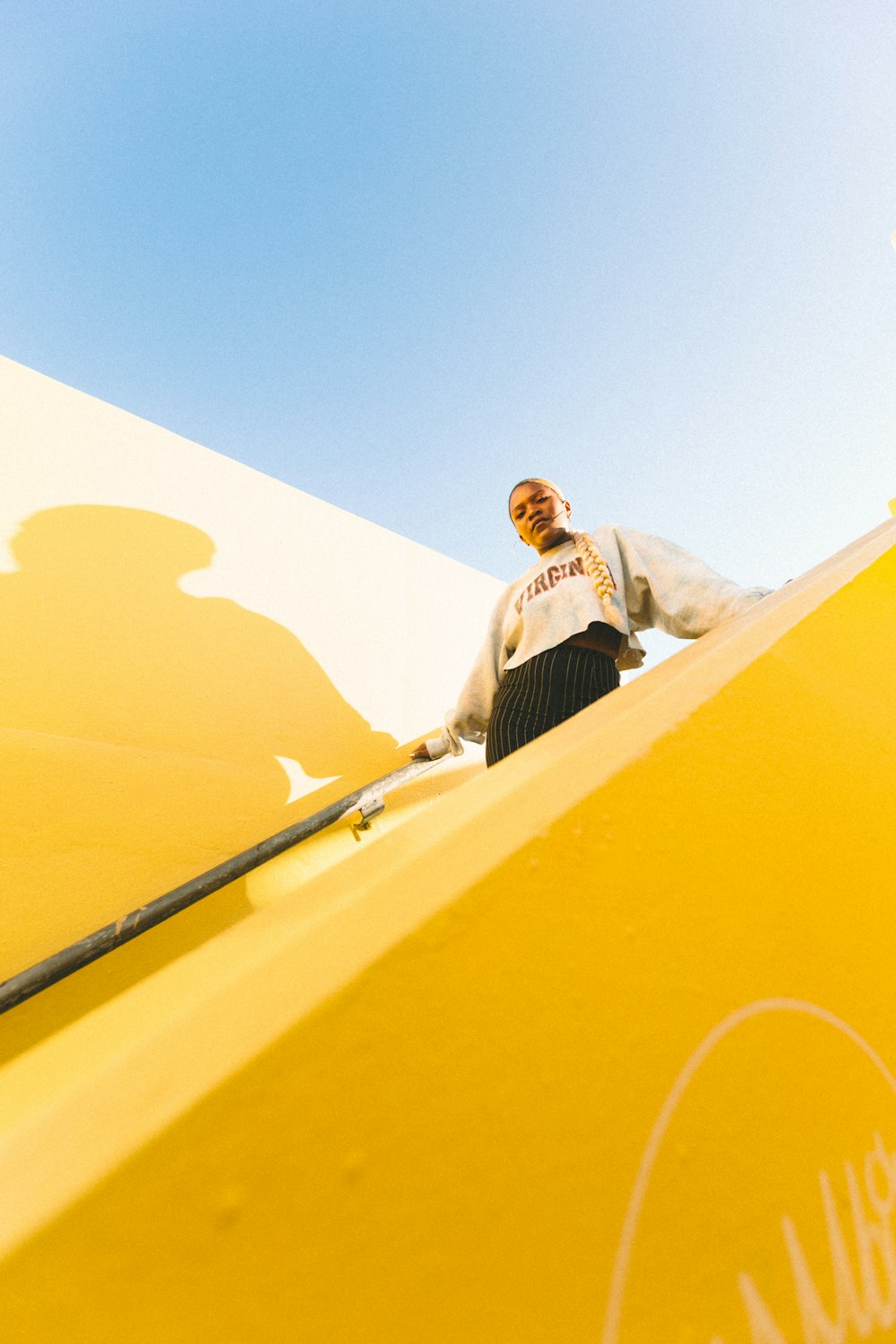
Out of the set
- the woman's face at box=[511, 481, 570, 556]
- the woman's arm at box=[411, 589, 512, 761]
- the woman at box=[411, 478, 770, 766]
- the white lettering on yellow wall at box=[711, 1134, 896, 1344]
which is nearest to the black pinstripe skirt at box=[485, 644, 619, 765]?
the woman at box=[411, 478, 770, 766]

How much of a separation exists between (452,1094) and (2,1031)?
821mm

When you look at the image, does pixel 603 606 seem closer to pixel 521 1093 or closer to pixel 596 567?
pixel 596 567

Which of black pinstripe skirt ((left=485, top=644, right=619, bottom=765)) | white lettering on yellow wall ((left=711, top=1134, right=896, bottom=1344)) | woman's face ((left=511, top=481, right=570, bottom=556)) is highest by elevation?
woman's face ((left=511, top=481, right=570, bottom=556))

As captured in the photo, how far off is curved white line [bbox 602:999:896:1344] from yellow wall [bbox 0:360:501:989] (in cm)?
85

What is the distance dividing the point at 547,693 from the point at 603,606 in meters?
0.22

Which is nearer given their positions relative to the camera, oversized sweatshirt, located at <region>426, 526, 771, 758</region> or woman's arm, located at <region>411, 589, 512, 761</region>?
oversized sweatshirt, located at <region>426, 526, 771, 758</region>

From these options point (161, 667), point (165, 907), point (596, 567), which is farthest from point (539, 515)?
point (165, 907)

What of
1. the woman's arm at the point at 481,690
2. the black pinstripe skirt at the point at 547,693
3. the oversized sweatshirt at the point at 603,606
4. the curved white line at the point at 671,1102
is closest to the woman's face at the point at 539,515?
the oversized sweatshirt at the point at 603,606

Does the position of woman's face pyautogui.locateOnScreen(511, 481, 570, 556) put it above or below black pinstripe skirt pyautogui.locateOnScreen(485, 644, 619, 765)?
Answer: above

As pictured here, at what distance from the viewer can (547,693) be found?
122cm

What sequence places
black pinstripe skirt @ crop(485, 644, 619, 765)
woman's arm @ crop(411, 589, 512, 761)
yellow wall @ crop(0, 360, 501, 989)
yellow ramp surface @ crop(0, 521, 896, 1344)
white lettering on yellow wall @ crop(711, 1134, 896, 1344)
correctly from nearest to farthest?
yellow ramp surface @ crop(0, 521, 896, 1344), white lettering on yellow wall @ crop(711, 1134, 896, 1344), yellow wall @ crop(0, 360, 501, 989), black pinstripe skirt @ crop(485, 644, 619, 765), woman's arm @ crop(411, 589, 512, 761)

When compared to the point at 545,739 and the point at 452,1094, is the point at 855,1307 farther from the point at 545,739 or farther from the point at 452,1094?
the point at 545,739

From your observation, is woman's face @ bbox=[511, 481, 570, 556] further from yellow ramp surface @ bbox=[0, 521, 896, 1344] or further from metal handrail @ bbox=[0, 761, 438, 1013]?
yellow ramp surface @ bbox=[0, 521, 896, 1344]

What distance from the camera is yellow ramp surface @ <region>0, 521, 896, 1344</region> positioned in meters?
0.21
